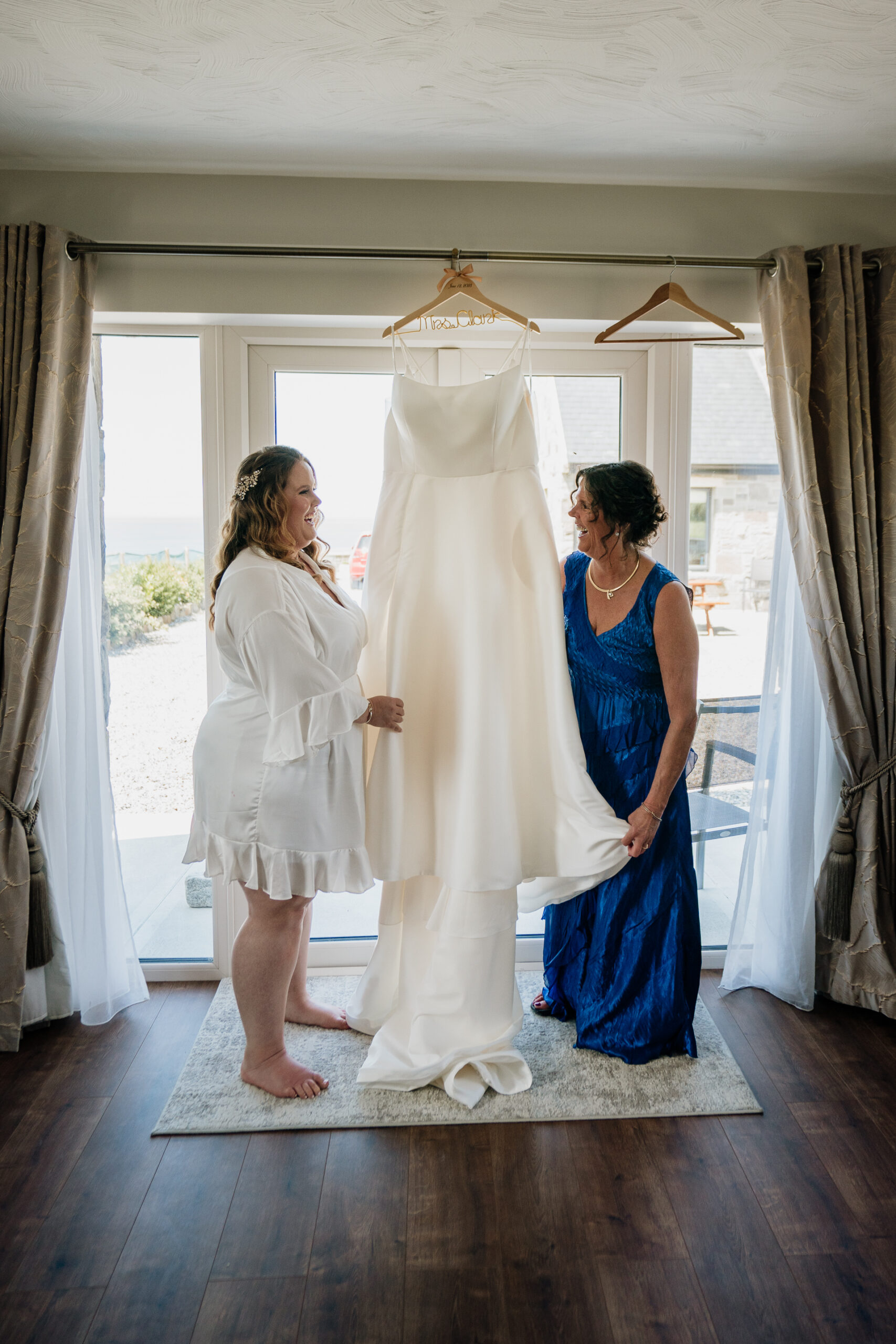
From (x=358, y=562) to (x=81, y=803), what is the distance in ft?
3.59

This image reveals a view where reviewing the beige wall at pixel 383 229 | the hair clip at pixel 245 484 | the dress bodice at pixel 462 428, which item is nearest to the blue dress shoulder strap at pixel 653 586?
the dress bodice at pixel 462 428

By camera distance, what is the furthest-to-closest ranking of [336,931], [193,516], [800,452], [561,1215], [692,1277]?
[336,931] < [193,516] < [800,452] < [561,1215] < [692,1277]

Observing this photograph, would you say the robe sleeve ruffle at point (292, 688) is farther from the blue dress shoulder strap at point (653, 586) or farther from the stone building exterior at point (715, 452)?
the stone building exterior at point (715, 452)

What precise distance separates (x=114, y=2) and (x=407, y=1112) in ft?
8.24

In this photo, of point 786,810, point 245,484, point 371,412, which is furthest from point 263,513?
point 786,810

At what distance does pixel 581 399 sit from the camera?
2742 millimetres

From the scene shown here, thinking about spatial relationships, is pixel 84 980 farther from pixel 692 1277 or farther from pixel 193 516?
pixel 692 1277

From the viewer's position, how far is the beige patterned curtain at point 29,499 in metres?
2.31

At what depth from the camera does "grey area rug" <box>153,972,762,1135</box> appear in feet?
6.84

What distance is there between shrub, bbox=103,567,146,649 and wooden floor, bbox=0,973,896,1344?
1.24m

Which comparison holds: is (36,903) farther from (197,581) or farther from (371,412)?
(371,412)

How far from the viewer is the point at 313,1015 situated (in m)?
2.51

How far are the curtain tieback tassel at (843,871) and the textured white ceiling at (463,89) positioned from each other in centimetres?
178

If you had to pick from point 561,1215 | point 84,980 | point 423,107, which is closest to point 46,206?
point 423,107
